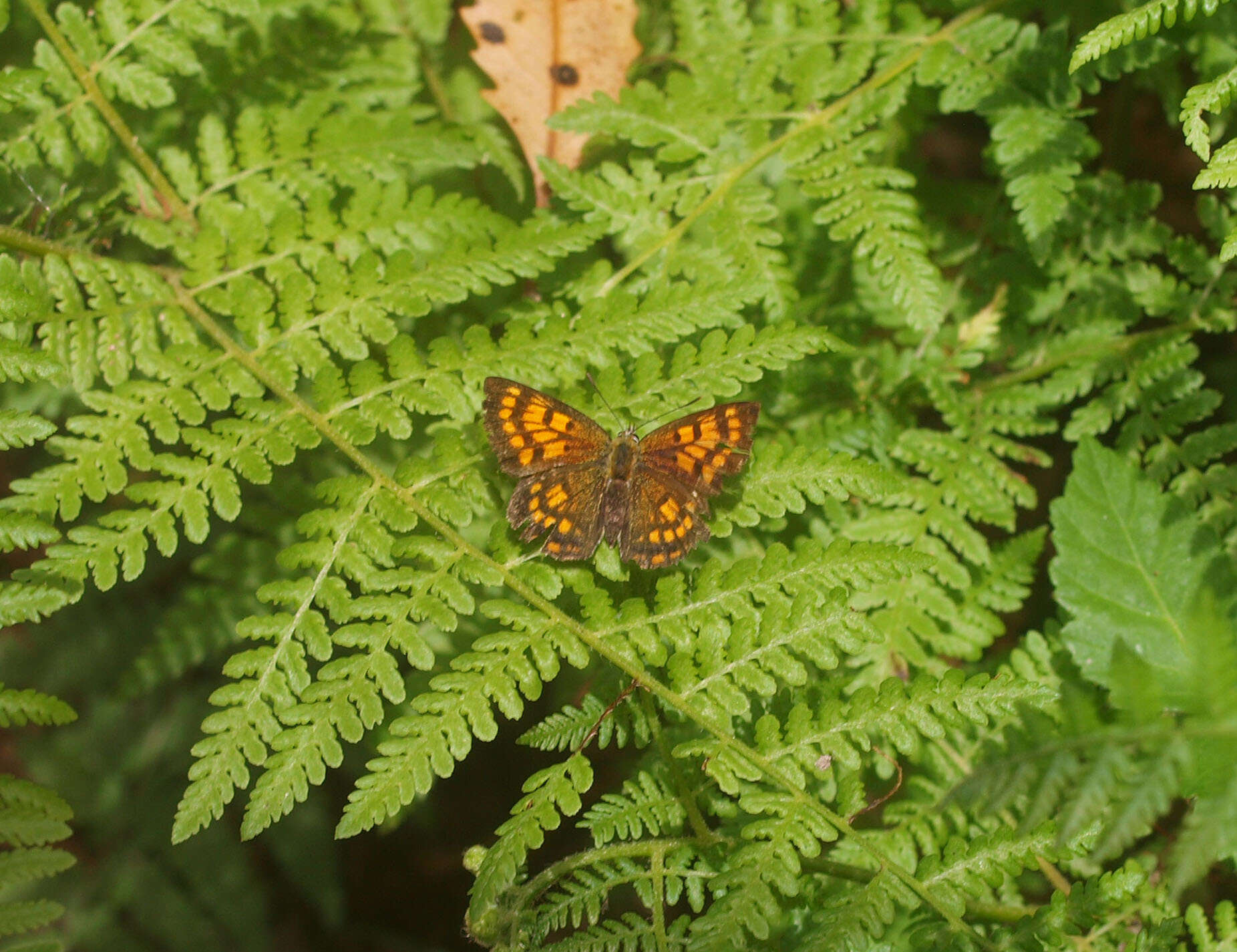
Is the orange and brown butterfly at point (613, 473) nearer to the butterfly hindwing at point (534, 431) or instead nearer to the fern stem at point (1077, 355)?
the butterfly hindwing at point (534, 431)

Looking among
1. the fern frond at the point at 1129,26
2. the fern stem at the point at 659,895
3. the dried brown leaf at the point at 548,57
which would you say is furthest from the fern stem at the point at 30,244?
the fern frond at the point at 1129,26

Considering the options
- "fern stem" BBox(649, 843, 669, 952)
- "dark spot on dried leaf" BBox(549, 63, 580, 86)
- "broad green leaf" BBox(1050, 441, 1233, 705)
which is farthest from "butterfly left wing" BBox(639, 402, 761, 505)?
"dark spot on dried leaf" BBox(549, 63, 580, 86)

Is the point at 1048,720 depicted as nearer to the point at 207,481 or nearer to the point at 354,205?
the point at 207,481

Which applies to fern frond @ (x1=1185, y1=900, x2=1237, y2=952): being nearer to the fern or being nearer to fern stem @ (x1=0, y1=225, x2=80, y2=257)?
the fern

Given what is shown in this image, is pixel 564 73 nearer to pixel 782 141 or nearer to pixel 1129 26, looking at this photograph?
pixel 782 141

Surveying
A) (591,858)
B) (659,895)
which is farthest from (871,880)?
(591,858)
